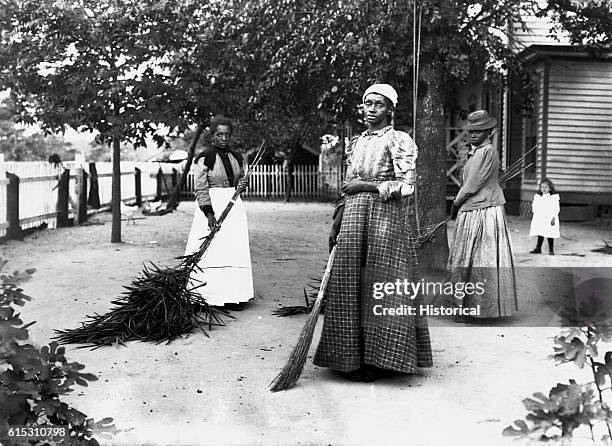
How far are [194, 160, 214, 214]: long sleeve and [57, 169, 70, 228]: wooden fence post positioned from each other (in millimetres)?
10096

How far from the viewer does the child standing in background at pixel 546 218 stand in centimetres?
1146

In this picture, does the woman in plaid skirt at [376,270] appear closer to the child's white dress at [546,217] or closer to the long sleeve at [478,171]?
the long sleeve at [478,171]

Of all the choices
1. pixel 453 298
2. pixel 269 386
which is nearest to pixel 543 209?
A: pixel 453 298

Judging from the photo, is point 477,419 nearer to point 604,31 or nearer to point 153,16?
point 153,16

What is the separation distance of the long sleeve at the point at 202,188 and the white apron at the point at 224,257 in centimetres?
11

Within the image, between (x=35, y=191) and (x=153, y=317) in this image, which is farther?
(x=35, y=191)

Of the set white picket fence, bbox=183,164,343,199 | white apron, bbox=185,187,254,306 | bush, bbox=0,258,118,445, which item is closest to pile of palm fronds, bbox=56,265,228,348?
white apron, bbox=185,187,254,306

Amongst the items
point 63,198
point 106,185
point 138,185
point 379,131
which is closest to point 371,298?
point 379,131

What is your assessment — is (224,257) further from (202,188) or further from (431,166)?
(431,166)

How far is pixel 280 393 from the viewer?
4.75 metres

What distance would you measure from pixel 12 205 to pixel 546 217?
30.5 feet

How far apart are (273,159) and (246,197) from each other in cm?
317

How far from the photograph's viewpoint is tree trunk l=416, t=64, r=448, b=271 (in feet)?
31.5

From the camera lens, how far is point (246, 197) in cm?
3150
